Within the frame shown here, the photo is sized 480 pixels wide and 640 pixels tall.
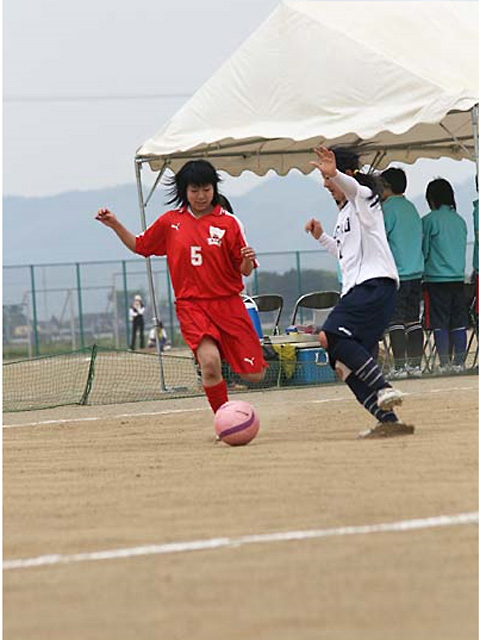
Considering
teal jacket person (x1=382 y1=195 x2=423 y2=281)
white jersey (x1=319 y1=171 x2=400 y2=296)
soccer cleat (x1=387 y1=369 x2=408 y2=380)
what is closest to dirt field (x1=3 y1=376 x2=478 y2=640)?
white jersey (x1=319 y1=171 x2=400 y2=296)

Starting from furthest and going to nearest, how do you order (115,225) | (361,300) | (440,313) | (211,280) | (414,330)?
(440,313) < (414,330) < (115,225) < (211,280) < (361,300)

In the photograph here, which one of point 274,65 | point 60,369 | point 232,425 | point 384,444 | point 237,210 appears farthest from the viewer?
point 237,210

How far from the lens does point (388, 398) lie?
30.5 feet

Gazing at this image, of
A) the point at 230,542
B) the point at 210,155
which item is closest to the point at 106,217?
the point at 230,542

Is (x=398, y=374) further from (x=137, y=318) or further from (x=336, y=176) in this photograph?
(x=137, y=318)

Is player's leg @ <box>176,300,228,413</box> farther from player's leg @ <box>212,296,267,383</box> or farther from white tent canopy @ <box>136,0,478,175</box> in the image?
white tent canopy @ <box>136,0,478,175</box>

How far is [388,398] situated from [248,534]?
310 cm

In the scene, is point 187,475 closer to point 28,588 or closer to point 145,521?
point 145,521

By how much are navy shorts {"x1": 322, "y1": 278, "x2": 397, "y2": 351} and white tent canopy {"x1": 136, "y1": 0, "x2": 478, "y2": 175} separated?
4.70 m

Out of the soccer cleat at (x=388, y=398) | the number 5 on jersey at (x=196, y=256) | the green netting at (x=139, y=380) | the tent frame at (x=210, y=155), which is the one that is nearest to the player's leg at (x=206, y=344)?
the number 5 on jersey at (x=196, y=256)

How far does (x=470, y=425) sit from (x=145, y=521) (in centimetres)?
369

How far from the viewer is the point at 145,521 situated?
6859 millimetres

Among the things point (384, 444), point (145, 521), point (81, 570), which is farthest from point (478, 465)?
point (81, 570)

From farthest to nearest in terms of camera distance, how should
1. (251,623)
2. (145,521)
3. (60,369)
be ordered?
(60,369) < (145,521) < (251,623)
